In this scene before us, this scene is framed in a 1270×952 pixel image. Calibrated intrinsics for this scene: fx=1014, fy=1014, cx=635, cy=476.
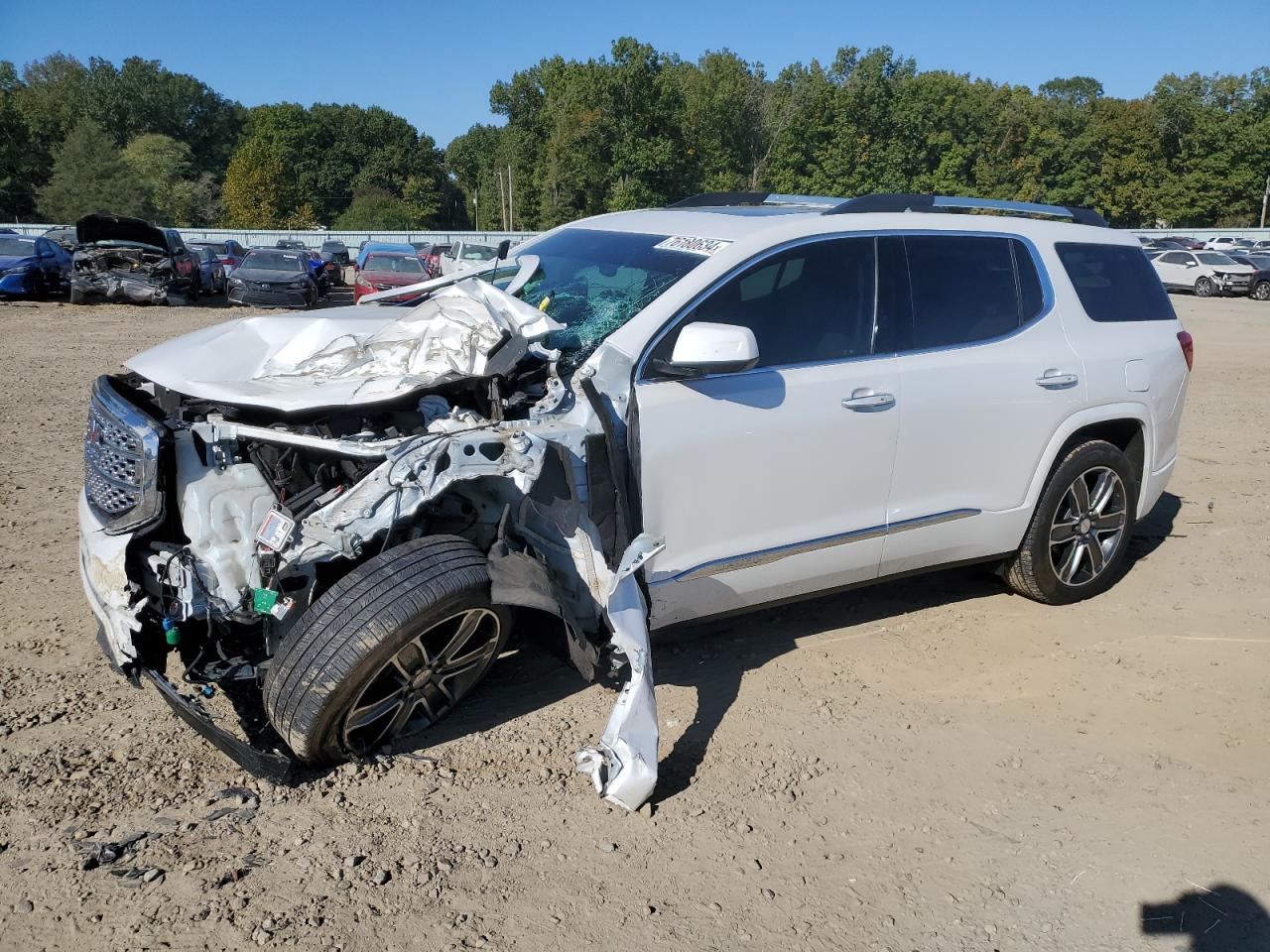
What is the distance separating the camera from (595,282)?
14.2 feet

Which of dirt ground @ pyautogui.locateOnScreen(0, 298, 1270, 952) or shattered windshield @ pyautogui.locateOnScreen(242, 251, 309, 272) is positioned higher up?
dirt ground @ pyautogui.locateOnScreen(0, 298, 1270, 952)

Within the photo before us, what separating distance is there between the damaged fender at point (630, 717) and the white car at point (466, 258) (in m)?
1.94

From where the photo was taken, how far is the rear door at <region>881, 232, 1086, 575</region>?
4.29m

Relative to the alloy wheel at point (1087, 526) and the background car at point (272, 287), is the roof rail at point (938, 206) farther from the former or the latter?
the background car at point (272, 287)

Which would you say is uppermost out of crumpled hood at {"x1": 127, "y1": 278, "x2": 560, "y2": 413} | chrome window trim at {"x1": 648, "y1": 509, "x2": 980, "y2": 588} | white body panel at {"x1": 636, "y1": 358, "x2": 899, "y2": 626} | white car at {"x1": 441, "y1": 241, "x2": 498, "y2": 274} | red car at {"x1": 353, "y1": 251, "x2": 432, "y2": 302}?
white car at {"x1": 441, "y1": 241, "x2": 498, "y2": 274}

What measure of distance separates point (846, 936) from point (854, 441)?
1.87m

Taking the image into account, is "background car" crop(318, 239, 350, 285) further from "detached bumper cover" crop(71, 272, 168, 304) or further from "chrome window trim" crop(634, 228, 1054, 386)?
"chrome window trim" crop(634, 228, 1054, 386)

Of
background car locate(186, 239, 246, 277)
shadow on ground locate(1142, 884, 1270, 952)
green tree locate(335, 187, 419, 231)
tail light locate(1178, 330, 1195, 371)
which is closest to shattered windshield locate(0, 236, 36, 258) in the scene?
background car locate(186, 239, 246, 277)

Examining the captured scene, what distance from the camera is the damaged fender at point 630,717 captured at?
3.36 meters

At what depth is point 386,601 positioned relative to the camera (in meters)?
3.24

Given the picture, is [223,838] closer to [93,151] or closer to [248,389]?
[248,389]

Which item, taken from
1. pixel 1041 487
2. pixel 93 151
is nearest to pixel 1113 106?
pixel 93 151

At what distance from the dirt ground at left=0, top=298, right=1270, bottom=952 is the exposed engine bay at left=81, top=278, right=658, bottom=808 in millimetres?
329

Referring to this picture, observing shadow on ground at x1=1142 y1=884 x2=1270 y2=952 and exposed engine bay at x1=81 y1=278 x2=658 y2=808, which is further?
exposed engine bay at x1=81 y1=278 x2=658 y2=808
